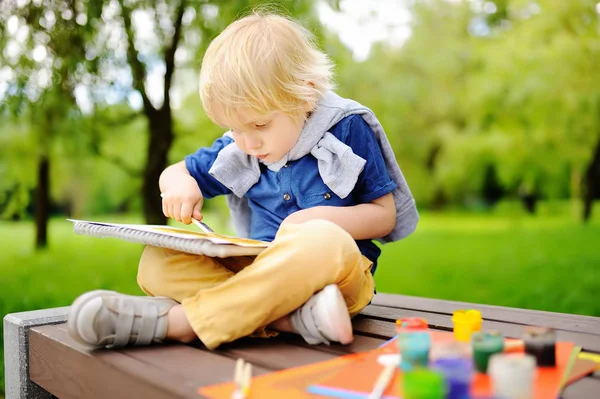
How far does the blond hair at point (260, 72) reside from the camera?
1.43m

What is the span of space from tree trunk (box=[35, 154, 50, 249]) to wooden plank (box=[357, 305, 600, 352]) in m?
5.34

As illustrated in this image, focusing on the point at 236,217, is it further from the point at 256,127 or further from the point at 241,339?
the point at 241,339

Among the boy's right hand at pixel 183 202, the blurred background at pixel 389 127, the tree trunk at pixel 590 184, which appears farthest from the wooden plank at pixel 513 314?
the tree trunk at pixel 590 184

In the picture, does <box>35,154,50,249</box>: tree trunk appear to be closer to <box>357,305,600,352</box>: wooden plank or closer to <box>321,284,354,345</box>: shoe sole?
<box>357,305,600,352</box>: wooden plank

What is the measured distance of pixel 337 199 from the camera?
1.57 meters

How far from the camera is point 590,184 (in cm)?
813

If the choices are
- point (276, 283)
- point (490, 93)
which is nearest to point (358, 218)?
point (276, 283)

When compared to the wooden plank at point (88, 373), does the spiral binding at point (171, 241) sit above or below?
above

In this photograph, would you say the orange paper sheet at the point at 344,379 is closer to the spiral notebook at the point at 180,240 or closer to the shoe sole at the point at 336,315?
the shoe sole at the point at 336,315

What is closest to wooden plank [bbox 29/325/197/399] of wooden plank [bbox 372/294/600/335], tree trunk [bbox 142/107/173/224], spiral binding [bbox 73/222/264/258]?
spiral binding [bbox 73/222/264/258]

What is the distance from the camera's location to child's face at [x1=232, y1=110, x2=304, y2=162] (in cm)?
148

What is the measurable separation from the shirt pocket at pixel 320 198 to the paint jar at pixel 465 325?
0.44 m

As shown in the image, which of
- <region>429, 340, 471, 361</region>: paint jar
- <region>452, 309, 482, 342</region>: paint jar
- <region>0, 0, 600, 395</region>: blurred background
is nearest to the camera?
<region>429, 340, 471, 361</region>: paint jar

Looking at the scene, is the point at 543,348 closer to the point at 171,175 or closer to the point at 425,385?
the point at 425,385
